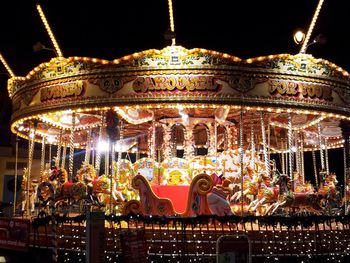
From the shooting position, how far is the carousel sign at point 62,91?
12.7 m

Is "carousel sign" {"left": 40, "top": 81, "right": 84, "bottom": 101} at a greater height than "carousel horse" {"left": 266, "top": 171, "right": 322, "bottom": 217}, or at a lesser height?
greater

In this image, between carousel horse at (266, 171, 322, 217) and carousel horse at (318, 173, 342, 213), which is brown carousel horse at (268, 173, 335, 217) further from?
carousel horse at (318, 173, 342, 213)

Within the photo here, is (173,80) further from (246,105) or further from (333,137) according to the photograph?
(333,137)

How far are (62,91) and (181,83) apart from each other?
3351 millimetres

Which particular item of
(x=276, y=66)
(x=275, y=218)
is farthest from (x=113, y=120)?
(x=275, y=218)

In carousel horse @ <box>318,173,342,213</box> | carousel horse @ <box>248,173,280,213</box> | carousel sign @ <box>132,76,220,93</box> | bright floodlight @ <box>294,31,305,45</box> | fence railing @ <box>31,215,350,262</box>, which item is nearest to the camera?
fence railing @ <box>31,215,350,262</box>

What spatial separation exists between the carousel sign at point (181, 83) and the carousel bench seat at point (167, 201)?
217 cm

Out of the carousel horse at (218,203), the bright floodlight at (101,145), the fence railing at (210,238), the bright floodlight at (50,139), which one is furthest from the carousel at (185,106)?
the bright floodlight at (50,139)

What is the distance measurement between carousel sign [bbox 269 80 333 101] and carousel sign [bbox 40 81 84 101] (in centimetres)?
496

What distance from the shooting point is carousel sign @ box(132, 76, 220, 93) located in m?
12.0

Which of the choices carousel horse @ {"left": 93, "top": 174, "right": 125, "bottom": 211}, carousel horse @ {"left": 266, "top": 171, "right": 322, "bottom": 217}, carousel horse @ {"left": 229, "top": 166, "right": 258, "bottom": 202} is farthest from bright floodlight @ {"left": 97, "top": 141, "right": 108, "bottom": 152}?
carousel horse @ {"left": 266, "top": 171, "right": 322, "bottom": 217}

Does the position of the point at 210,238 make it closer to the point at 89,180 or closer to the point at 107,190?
the point at 107,190

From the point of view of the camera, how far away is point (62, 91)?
13039 millimetres

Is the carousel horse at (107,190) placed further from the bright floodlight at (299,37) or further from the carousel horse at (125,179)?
the bright floodlight at (299,37)
